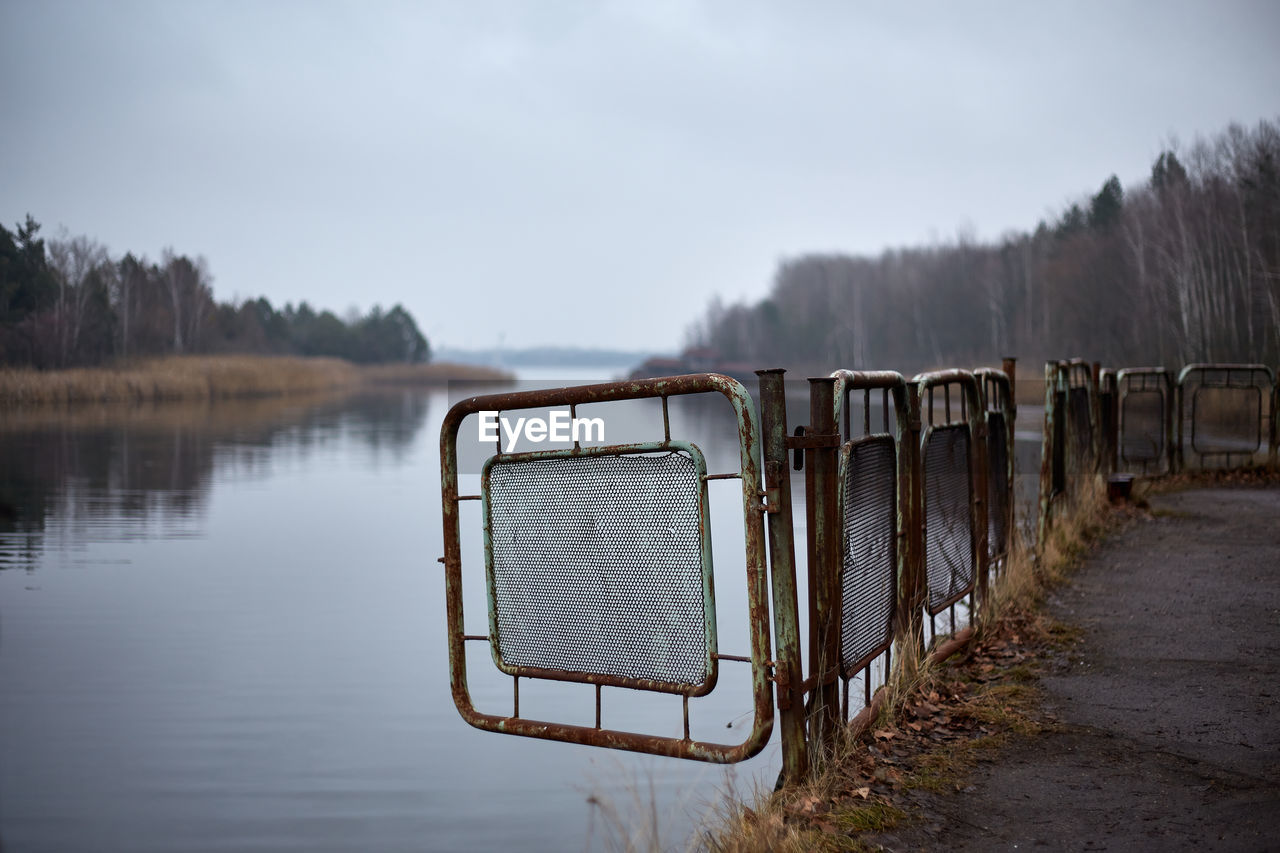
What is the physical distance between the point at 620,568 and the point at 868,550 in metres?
1.38

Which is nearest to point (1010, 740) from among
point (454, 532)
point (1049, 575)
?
point (454, 532)

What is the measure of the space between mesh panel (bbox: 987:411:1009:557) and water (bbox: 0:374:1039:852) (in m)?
2.23

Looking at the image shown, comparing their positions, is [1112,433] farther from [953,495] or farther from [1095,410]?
[953,495]

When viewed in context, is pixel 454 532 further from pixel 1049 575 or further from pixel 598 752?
pixel 1049 575

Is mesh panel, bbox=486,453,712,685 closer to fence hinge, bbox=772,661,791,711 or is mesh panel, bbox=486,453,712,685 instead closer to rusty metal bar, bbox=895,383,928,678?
fence hinge, bbox=772,661,791,711

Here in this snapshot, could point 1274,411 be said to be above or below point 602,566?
above

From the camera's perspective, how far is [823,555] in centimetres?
444

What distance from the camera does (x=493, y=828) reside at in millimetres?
6215

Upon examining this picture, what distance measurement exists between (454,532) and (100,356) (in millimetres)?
56204

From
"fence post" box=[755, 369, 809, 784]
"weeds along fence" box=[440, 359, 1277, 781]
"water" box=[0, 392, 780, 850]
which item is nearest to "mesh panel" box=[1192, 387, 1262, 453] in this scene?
"water" box=[0, 392, 780, 850]

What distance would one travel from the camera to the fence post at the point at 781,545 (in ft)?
13.3

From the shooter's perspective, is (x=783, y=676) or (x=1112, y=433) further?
(x=1112, y=433)

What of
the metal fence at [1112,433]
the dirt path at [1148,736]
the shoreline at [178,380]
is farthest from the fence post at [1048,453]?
Result: the shoreline at [178,380]

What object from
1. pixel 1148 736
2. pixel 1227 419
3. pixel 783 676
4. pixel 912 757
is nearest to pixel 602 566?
pixel 783 676
